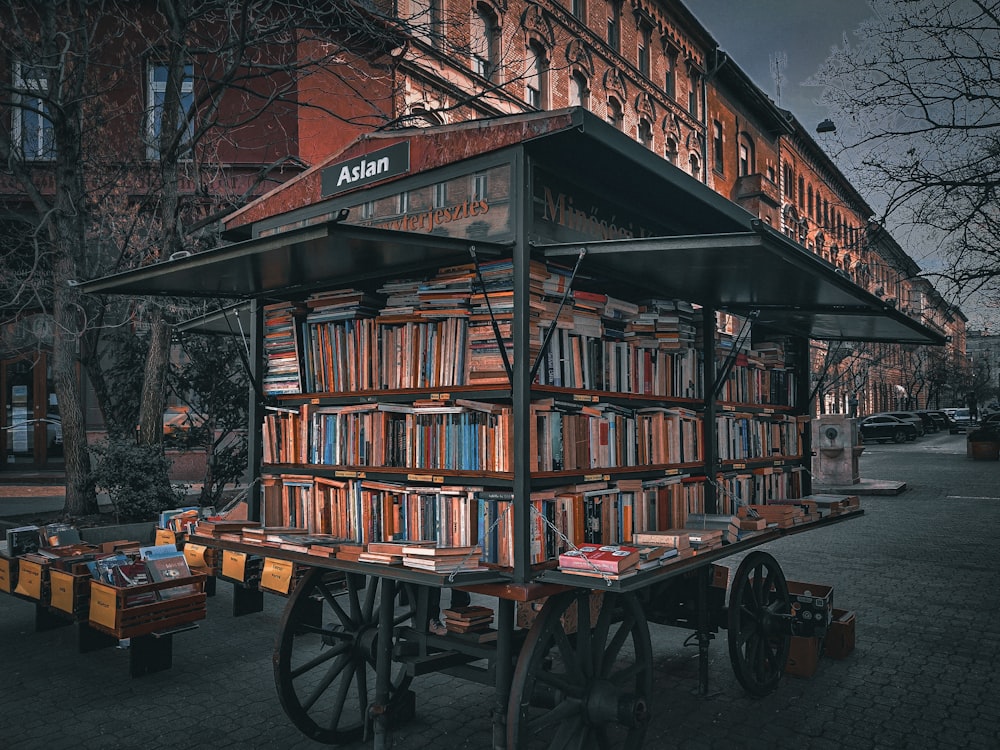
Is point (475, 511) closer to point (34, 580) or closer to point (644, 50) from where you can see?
point (34, 580)

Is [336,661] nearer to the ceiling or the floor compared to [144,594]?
nearer to the floor

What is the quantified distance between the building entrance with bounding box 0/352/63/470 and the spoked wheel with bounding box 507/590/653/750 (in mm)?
20533

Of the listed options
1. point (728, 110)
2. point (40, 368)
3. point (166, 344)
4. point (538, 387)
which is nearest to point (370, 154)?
point (538, 387)

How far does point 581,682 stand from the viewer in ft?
14.1

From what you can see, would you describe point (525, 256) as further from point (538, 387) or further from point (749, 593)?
point (749, 593)

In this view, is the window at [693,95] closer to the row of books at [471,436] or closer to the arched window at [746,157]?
the arched window at [746,157]

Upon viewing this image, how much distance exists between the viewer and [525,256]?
14.0 ft

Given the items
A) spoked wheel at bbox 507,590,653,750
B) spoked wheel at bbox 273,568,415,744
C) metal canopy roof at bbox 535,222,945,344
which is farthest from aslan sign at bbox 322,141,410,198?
spoked wheel at bbox 507,590,653,750

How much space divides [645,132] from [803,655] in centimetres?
2769

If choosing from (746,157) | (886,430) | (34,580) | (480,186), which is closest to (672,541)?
(480,186)

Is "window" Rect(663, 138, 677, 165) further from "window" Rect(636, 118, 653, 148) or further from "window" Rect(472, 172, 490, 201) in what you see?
"window" Rect(472, 172, 490, 201)

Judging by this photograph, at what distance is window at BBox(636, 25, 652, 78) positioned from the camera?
102 feet

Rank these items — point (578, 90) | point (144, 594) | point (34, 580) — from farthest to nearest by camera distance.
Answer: point (578, 90)
point (34, 580)
point (144, 594)

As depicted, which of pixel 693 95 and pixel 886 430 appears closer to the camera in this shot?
pixel 693 95
